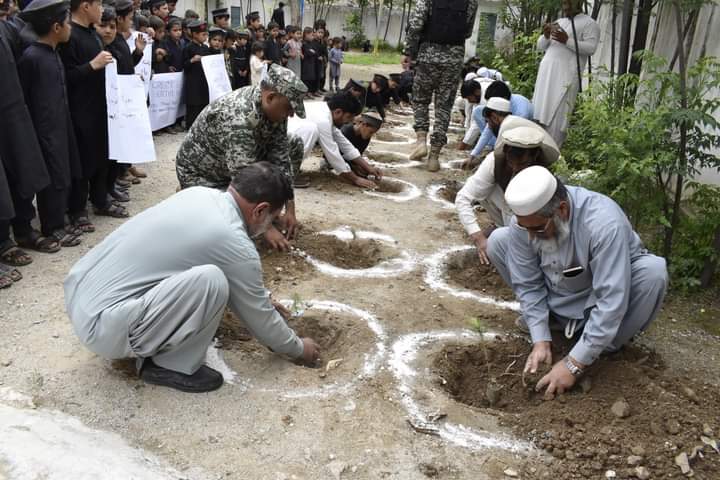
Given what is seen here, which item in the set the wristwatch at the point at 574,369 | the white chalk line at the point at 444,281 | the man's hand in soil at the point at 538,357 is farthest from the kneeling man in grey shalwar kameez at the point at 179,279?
the white chalk line at the point at 444,281

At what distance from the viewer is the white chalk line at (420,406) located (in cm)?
278

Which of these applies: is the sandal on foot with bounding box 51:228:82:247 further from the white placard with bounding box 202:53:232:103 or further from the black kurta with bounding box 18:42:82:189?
the white placard with bounding box 202:53:232:103

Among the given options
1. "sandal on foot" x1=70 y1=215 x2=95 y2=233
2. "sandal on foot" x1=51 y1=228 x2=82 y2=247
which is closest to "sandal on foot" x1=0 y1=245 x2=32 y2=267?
"sandal on foot" x1=51 y1=228 x2=82 y2=247

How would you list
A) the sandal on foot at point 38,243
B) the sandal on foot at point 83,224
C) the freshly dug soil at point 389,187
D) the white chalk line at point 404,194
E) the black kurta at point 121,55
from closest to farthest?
the sandal on foot at point 38,243, the sandal on foot at point 83,224, the black kurta at point 121,55, the white chalk line at point 404,194, the freshly dug soil at point 389,187

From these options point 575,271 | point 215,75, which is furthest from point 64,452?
point 215,75

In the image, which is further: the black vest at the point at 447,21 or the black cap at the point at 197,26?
the black cap at the point at 197,26

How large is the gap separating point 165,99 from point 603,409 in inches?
280

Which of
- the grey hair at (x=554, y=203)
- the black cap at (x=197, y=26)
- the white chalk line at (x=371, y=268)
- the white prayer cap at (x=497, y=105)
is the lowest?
the white chalk line at (x=371, y=268)

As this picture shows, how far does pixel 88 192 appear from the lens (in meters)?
5.29

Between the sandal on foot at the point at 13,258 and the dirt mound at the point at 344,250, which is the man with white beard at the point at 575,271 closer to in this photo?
the dirt mound at the point at 344,250

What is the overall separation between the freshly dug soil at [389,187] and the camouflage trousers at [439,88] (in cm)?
114

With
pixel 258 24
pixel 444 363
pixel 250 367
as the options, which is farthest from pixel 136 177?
pixel 258 24

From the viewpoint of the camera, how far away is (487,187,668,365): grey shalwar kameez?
9.70 feet

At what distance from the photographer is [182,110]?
8.88 metres
